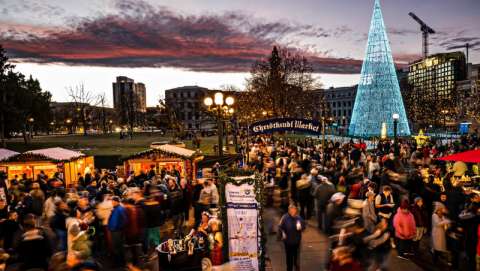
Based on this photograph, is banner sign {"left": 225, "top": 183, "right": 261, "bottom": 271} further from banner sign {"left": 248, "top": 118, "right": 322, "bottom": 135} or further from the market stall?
the market stall

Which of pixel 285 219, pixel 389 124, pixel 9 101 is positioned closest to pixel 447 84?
pixel 389 124

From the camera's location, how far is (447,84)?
145 metres

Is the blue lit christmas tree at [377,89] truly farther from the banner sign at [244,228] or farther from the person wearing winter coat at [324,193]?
the banner sign at [244,228]

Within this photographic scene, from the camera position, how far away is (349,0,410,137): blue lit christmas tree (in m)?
38.7

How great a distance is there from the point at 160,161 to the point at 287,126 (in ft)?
32.0

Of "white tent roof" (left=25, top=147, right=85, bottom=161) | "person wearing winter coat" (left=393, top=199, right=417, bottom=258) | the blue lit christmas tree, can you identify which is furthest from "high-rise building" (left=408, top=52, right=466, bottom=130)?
"person wearing winter coat" (left=393, top=199, right=417, bottom=258)

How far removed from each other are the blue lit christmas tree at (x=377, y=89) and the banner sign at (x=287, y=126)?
33.1 m

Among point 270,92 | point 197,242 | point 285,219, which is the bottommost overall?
point 197,242

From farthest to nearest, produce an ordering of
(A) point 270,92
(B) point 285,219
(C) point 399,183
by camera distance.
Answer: (A) point 270,92
(C) point 399,183
(B) point 285,219

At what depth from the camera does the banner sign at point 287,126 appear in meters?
9.43

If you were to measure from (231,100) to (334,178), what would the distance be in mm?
4628

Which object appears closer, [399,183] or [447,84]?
[399,183]

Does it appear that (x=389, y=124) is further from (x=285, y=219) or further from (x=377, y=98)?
(x=285, y=219)

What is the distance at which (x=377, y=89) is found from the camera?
40281 mm
